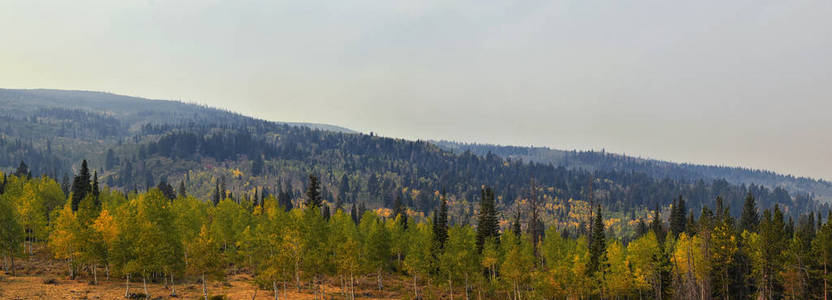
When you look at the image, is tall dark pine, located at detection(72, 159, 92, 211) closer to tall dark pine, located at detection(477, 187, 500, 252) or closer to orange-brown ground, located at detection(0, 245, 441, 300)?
orange-brown ground, located at detection(0, 245, 441, 300)

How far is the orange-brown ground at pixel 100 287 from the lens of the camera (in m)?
48.9

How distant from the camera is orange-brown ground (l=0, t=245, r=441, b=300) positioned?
1927 inches

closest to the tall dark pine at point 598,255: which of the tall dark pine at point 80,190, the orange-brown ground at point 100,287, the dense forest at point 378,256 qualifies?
the dense forest at point 378,256

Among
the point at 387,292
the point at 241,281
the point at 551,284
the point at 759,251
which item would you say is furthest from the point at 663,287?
the point at 241,281

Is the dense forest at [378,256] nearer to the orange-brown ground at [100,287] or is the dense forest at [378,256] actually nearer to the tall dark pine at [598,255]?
the tall dark pine at [598,255]

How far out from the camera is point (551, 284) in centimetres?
6159

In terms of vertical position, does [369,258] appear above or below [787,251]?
below

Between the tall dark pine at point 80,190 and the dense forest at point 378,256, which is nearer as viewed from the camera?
the dense forest at point 378,256

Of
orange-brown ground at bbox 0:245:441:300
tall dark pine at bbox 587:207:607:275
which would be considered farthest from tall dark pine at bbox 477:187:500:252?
tall dark pine at bbox 587:207:607:275

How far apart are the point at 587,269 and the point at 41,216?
8423cm

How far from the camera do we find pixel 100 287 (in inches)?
2159

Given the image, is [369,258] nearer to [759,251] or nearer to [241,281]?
[241,281]

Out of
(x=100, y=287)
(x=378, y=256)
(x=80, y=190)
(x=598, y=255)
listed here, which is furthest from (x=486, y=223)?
(x=80, y=190)

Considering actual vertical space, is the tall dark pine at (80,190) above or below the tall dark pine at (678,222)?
above
